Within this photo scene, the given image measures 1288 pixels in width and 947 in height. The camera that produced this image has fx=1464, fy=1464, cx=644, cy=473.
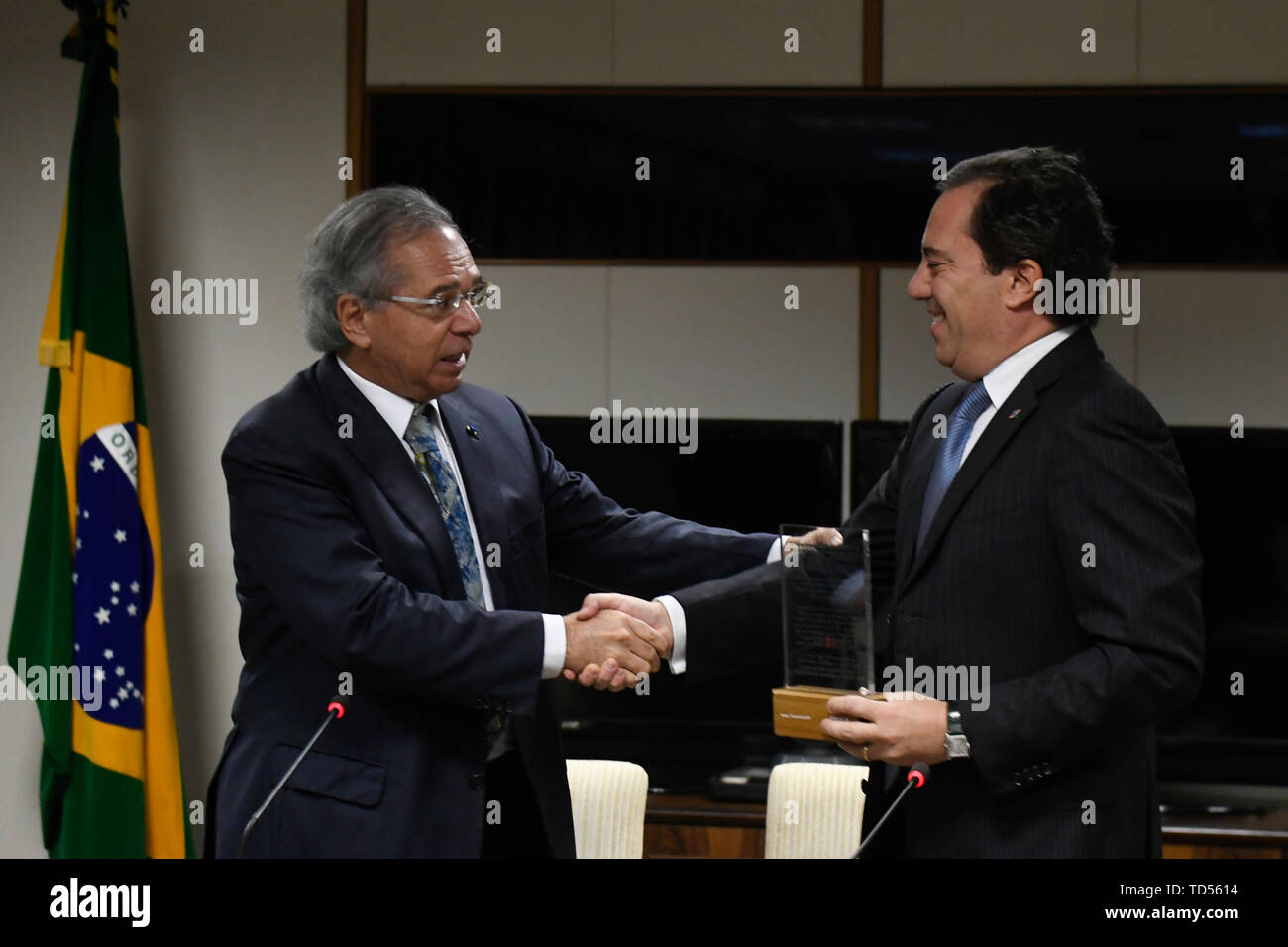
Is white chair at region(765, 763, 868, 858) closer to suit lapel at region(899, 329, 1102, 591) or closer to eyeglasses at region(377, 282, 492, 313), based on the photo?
suit lapel at region(899, 329, 1102, 591)

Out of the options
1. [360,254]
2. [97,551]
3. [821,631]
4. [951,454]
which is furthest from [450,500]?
[97,551]

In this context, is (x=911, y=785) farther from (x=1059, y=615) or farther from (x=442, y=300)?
(x=442, y=300)

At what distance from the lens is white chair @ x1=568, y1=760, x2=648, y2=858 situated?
3049 millimetres

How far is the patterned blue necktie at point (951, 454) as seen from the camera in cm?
205

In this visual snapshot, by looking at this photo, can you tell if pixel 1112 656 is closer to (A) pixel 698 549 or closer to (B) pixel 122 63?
(A) pixel 698 549

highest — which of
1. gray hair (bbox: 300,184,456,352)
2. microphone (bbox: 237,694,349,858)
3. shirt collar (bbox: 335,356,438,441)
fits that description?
gray hair (bbox: 300,184,456,352)

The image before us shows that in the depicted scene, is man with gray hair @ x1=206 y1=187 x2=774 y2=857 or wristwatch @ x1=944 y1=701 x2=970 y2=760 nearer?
wristwatch @ x1=944 y1=701 x2=970 y2=760

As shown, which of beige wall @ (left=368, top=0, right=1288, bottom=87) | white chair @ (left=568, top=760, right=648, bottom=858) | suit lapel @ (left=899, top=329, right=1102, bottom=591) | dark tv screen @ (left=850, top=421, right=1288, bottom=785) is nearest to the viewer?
suit lapel @ (left=899, top=329, right=1102, bottom=591)

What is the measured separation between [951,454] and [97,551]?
99.0 inches

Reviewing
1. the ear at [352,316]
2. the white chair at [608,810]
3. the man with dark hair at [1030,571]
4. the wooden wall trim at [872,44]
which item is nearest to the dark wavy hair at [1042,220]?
the man with dark hair at [1030,571]

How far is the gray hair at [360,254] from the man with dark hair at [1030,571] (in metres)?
0.84

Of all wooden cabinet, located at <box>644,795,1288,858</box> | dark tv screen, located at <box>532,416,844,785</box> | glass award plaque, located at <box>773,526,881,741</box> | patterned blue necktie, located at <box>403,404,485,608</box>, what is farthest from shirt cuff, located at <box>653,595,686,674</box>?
dark tv screen, located at <box>532,416,844,785</box>

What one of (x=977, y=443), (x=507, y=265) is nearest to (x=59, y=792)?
(x=507, y=265)
